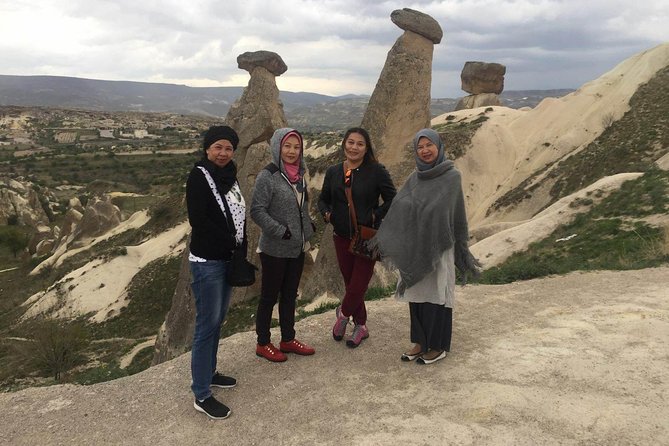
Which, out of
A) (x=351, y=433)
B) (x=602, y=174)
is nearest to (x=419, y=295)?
(x=351, y=433)

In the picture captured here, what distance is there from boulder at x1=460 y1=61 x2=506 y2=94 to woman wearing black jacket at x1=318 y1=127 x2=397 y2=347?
3535 cm

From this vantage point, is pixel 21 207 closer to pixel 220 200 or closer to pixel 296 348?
pixel 296 348

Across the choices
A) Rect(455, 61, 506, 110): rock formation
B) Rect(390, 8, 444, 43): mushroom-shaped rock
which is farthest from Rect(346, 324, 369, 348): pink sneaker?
Rect(455, 61, 506, 110): rock formation

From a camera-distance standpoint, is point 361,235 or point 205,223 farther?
point 361,235

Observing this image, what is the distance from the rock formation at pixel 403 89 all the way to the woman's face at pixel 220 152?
1045cm

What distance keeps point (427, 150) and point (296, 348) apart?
240 centimetres

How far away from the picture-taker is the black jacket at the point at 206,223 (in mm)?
3750

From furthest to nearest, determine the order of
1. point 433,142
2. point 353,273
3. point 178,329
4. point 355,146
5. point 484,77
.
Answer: point 484,77 < point 178,329 < point 353,273 < point 355,146 < point 433,142

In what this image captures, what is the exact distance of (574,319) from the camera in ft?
18.8

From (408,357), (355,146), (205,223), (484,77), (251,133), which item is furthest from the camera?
(484,77)

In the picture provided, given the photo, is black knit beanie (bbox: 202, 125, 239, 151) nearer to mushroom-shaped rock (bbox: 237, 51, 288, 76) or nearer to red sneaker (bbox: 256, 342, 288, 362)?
red sneaker (bbox: 256, 342, 288, 362)

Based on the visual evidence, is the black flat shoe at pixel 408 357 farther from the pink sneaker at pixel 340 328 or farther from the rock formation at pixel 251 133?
the rock formation at pixel 251 133

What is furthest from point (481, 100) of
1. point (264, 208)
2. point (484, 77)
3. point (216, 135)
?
point (216, 135)

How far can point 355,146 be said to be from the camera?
15.2ft
